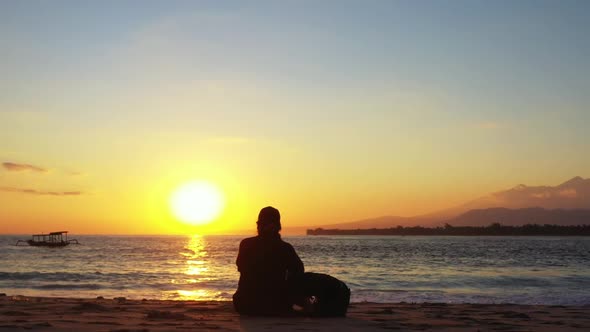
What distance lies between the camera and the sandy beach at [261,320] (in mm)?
8242

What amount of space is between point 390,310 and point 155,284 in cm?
1582

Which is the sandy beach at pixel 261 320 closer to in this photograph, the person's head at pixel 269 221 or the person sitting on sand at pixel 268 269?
the person sitting on sand at pixel 268 269

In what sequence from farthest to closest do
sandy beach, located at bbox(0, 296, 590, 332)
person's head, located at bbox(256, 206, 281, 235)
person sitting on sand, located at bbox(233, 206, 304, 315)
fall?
person sitting on sand, located at bbox(233, 206, 304, 315) < person's head, located at bbox(256, 206, 281, 235) < sandy beach, located at bbox(0, 296, 590, 332)

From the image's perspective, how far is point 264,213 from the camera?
916cm

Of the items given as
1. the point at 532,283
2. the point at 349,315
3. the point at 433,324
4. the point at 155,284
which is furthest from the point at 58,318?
the point at 532,283

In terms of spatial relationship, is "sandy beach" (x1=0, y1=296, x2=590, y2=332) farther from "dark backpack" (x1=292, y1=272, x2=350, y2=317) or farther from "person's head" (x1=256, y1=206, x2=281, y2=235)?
"person's head" (x1=256, y1=206, x2=281, y2=235)

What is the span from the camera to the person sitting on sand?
30.7ft

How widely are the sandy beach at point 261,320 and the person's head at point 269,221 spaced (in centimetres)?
128

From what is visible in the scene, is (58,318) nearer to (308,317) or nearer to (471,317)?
(308,317)

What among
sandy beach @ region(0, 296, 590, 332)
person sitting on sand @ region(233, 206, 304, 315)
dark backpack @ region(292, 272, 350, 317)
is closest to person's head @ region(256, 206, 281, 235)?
person sitting on sand @ region(233, 206, 304, 315)

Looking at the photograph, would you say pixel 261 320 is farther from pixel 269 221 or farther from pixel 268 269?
pixel 269 221

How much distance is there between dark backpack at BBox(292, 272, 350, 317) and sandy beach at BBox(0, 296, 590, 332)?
0.66 ft

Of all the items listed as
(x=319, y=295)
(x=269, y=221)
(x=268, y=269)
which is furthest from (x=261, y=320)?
(x=269, y=221)

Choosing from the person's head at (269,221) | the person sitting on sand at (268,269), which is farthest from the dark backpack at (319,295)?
the person's head at (269,221)
